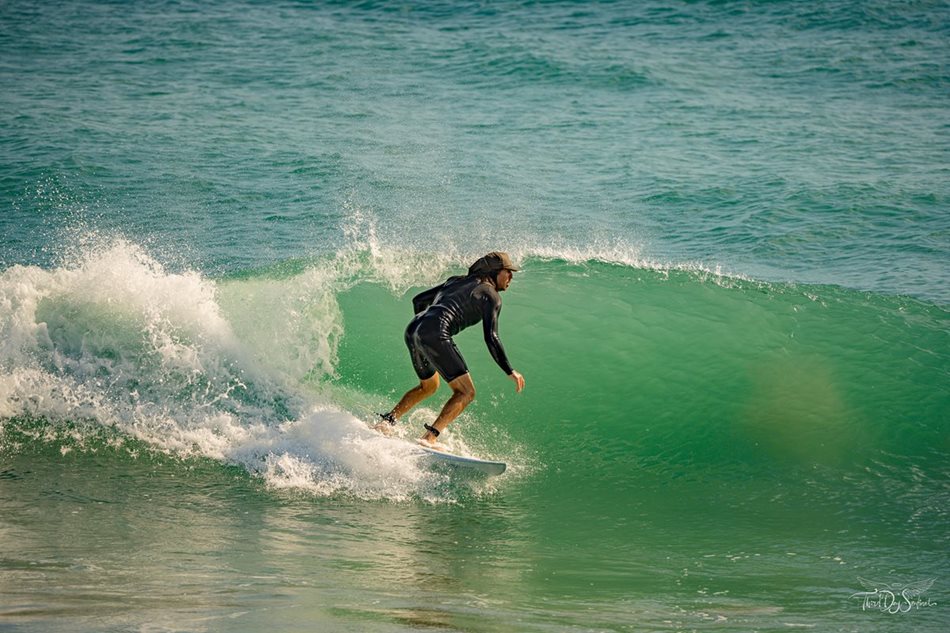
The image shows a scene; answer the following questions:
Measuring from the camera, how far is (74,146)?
1822 cm

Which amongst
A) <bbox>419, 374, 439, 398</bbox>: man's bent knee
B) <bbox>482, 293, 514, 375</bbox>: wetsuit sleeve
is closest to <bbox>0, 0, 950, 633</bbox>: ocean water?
<bbox>419, 374, 439, 398</bbox>: man's bent knee

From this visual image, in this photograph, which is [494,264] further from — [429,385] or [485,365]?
[485,365]

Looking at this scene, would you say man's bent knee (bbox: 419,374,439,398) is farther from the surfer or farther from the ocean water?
the ocean water

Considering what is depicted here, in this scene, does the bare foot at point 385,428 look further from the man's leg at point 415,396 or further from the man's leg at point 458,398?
the man's leg at point 458,398

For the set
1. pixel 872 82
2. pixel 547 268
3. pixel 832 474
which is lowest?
pixel 832 474

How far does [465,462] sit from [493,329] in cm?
95

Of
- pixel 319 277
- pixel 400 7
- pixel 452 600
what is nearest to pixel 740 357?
pixel 319 277

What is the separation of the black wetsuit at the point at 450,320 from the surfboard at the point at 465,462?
0.56m

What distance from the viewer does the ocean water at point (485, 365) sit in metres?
5.89

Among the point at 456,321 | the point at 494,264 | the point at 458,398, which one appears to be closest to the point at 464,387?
the point at 458,398

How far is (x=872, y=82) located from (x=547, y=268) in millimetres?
13873

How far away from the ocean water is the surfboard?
0.14 meters

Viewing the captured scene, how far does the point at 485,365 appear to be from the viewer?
9.55 metres

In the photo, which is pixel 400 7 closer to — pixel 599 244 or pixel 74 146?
pixel 74 146
